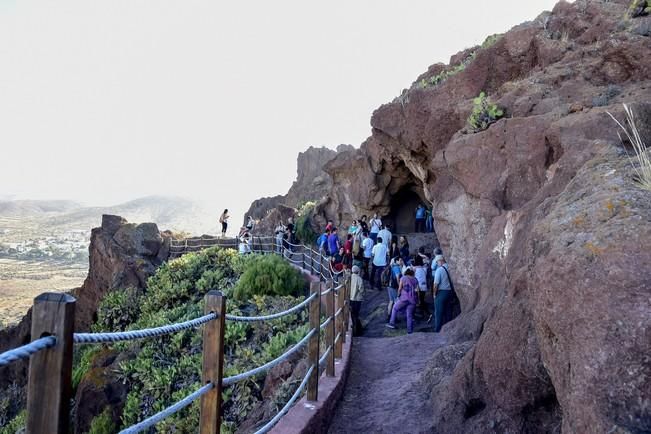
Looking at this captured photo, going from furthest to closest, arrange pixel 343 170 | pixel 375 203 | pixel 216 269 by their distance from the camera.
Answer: pixel 343 170, pixel 375 203, pixel 216 269

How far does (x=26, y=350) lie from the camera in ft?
5.52

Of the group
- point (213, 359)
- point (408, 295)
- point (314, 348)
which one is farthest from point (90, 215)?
point (213, 359)

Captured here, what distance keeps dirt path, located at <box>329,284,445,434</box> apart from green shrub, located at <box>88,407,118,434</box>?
6186 mm

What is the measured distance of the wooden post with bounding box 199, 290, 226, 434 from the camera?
10.5ft

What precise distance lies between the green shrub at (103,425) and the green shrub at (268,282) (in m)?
4.97

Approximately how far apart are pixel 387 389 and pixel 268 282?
30.3 feet

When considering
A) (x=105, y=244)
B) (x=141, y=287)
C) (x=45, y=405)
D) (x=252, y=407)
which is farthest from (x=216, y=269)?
(x=45, y=405)

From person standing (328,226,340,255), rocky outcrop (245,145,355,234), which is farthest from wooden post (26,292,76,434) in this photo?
rocky outcrop (245,145,355,234)

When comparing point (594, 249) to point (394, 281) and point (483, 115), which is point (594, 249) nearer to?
point (483, 115)

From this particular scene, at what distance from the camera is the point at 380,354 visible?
9.41 metres

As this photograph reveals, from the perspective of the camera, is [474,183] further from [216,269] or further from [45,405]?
[216,269]

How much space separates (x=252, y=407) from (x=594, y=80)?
31.0ft

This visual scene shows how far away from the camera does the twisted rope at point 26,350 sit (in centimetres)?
158

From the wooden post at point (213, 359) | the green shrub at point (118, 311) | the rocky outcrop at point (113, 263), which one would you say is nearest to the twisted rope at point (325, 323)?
the wooden post at point (213, 359)
